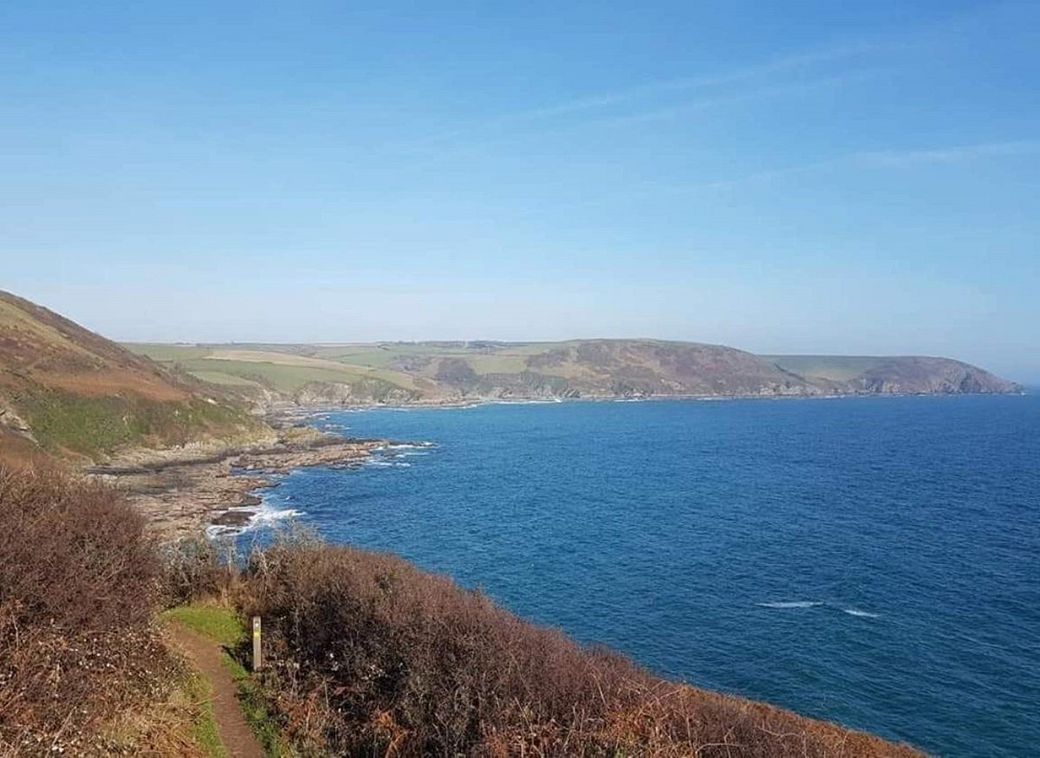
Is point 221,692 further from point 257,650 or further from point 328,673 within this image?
point 328,673

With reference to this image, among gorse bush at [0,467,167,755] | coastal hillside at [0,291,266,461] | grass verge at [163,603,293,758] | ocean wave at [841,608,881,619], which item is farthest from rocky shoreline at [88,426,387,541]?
ocean wave at [841,608,881,619]

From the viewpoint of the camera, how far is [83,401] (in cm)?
8800

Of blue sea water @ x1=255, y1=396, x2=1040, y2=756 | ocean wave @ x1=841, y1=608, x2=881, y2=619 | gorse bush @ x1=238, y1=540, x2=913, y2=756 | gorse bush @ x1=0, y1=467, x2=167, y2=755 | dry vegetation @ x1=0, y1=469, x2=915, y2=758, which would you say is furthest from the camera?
ocean wave @ x1=841, y1=608, x2=881, y2=619

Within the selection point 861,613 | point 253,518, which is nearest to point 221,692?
point 861,613

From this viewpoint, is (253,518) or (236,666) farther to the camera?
(253,518)

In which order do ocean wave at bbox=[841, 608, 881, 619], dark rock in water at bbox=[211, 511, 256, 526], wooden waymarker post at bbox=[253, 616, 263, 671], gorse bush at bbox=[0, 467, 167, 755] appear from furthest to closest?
dark rock in water at bbox=[211, 511, 256, 526], ocean wave at bbox=[841, 608, 881, 619], wooden waymarker post at bbox=[253, 616, 263, 671], gorse bush at bbox=[0, 467, 167, 755]

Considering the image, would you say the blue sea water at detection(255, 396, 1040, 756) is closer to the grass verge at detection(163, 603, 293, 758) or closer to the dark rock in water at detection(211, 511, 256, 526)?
the dark rock in water at detection(211, 511, 256, 526)

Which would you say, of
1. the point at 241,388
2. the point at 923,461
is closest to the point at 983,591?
the point at 923,461

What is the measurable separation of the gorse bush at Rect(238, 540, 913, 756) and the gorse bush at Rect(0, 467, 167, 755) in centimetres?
337

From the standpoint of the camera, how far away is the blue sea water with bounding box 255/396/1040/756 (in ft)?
108

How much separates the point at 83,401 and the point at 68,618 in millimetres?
87756

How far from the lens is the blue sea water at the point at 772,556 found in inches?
1299

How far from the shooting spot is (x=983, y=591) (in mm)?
44844

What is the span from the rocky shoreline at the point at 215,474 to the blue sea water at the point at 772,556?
4895 mm
